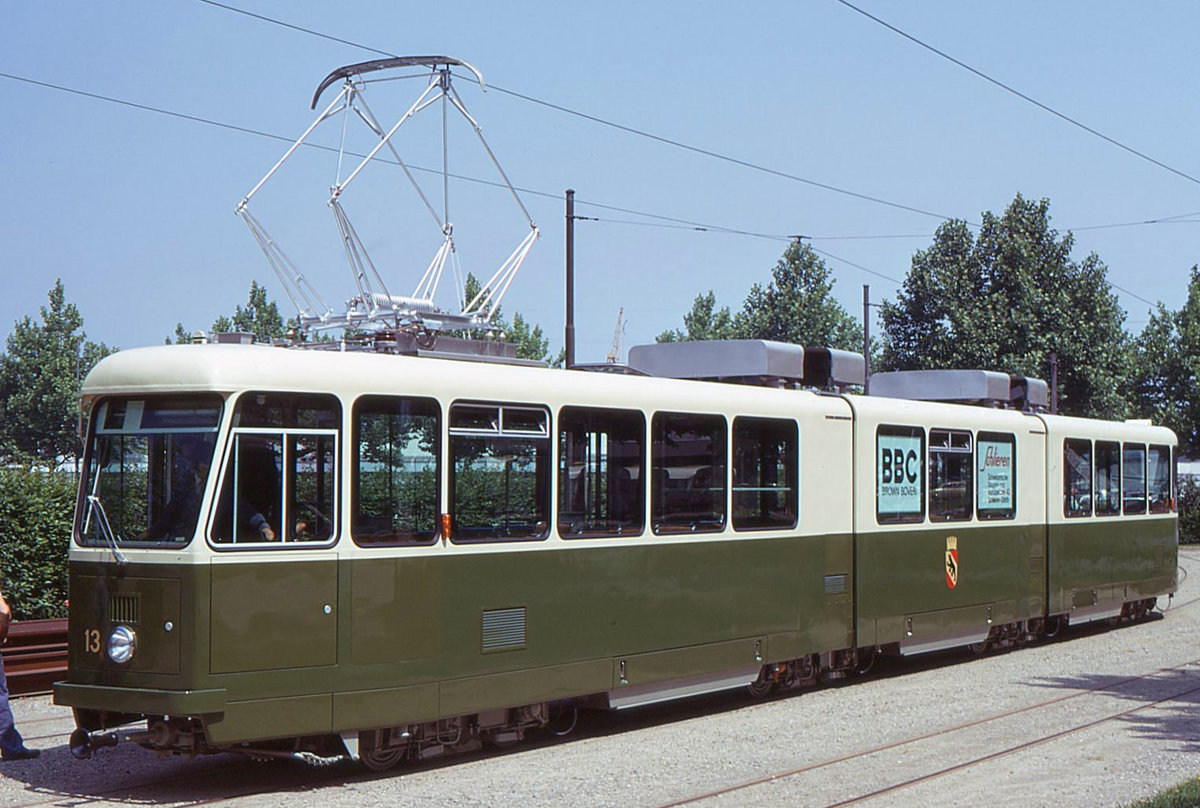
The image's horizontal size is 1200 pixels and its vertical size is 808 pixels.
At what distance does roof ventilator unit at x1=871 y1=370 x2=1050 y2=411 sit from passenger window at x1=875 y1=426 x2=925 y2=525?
2425mm

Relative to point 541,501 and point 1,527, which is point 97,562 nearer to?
point 541,501

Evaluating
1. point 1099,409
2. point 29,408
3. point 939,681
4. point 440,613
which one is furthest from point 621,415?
point 29,408

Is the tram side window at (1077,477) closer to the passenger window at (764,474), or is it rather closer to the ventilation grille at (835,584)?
the ventilation grille at (835,584)

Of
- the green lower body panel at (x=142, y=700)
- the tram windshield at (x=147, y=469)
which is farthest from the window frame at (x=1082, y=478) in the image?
the green lower body panel at (x=142, y=700)

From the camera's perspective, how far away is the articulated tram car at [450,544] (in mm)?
9117

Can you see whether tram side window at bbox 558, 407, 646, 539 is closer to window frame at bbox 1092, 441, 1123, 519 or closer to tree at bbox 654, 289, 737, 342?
window frame at bbox 1092, 441, 1123, 519

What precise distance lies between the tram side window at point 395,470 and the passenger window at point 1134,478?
44.6ft

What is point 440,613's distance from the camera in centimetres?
1002

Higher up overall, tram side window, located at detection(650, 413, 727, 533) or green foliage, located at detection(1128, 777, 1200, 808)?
tram side window, located at detection(650, 413, 727, 533)

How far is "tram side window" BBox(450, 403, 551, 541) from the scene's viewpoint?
10.2 meters

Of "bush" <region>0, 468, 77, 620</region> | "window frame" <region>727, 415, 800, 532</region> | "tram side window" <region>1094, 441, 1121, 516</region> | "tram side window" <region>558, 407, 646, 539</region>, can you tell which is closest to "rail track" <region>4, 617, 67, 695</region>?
"bush" <region>0, 468, 77, 620</region>

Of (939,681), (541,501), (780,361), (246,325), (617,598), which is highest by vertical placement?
(246,325)

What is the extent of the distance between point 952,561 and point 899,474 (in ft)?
4.98

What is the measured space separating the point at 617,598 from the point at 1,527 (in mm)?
6874
